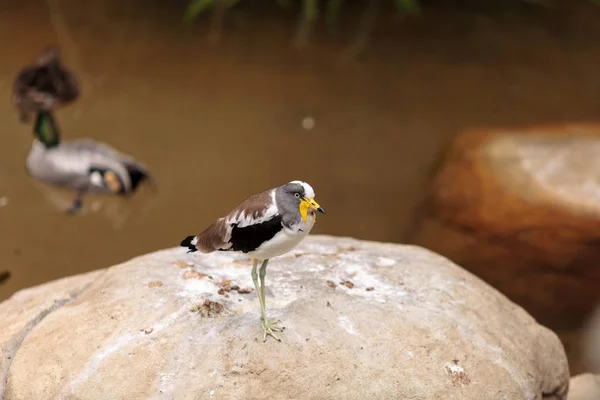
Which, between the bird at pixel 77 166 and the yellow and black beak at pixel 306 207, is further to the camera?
the bird at pixel 77 166

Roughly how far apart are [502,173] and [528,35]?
5.26 feet

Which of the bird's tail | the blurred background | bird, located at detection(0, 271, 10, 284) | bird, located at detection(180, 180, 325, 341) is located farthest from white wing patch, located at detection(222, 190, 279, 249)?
bird, located at detection(0, 271, 10, 284)

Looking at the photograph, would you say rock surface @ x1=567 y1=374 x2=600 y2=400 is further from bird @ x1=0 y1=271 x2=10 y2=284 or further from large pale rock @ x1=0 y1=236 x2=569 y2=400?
bird @ x1=0 y1=271 x2=10 y2=284

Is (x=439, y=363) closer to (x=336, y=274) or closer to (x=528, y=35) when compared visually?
(x=336, y=274)

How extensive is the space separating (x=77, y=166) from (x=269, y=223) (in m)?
2.38

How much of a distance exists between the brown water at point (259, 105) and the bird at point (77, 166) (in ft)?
0.34

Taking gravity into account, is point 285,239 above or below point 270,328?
above

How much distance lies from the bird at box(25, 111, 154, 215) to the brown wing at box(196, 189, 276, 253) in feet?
6.71

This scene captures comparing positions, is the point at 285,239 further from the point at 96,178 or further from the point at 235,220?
the point at 96,178

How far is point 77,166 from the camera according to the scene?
13.5 ft

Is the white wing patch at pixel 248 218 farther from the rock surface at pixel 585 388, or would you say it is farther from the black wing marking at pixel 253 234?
the rock surface at pixel 585 388

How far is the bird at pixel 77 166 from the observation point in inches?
162

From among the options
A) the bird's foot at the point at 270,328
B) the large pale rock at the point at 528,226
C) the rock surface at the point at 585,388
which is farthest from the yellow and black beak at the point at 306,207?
the large pale rock at the point at 528,226

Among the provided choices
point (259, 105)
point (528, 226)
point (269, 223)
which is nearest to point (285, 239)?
point (269, 223)
